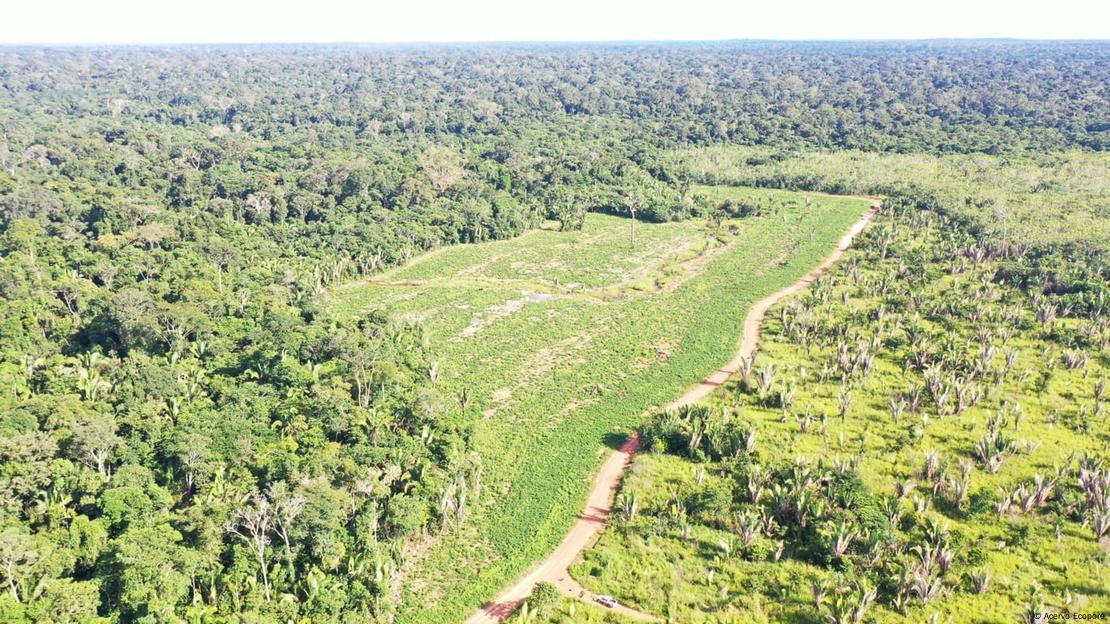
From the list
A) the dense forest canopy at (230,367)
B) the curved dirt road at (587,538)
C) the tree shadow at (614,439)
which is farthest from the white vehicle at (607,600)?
the tree shadow at (614,439)

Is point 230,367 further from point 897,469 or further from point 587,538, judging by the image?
point 897,469

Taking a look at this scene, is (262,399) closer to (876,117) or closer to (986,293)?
(986,293)

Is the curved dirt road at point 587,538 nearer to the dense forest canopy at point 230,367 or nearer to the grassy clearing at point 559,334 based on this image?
the grassy clearing at point 559,334

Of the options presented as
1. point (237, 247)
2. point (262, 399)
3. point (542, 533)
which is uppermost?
point (237, 247)

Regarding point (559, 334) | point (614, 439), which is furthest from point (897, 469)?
point (559, 334)

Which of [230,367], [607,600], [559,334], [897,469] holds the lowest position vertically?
[607,600]

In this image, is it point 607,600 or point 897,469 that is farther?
point 897,469

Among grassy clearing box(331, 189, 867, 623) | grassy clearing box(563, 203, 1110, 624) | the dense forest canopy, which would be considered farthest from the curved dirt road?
the dense forest canopy

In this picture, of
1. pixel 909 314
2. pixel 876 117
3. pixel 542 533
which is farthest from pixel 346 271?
pixel 876 117
